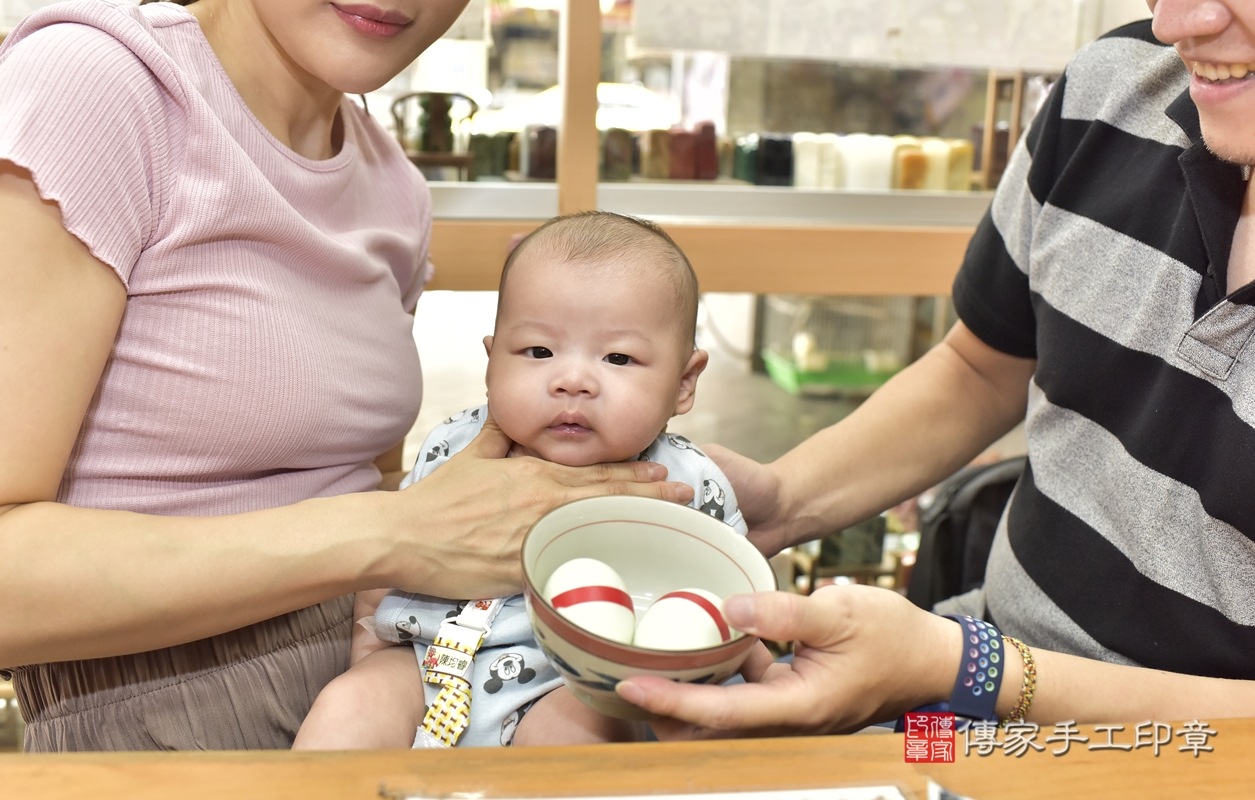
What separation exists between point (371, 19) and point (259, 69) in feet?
0.59

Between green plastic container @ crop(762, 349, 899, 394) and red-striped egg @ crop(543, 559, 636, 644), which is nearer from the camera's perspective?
red-striped egg @ crop(543, 559, 636, 644)

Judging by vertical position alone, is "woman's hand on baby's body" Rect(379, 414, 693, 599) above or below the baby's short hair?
below

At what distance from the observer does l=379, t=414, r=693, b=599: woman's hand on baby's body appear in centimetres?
107

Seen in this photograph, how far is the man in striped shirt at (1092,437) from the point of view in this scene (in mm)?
956

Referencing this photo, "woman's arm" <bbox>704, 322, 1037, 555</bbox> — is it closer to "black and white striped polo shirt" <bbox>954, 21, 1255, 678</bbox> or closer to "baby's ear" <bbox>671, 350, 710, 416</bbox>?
"black and white striped polo shirt" <bbox>954, 21, 1255, 678</bbox>

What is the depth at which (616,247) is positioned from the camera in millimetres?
1222

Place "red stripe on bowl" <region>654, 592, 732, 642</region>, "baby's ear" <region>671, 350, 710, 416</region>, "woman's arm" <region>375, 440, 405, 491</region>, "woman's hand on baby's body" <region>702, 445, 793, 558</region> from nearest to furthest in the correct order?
"red stripe on bowl" <region>654, 592, 732, 642</region>, "baby's ear" <region>671, 350, 710, 416</region>, "woman's hand on baby's body" <region>702, 445, 793, 558</region>, "woman's arm" <region>375, 440, 405, 491</region>

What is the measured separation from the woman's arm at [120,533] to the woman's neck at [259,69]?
0.36 metres

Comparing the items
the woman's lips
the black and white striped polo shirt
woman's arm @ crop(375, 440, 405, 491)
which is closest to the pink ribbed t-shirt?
the woman's lips

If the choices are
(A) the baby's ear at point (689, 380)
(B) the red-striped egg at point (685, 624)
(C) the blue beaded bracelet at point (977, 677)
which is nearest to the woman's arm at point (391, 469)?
(A) the baby's ear at point (689, 380)

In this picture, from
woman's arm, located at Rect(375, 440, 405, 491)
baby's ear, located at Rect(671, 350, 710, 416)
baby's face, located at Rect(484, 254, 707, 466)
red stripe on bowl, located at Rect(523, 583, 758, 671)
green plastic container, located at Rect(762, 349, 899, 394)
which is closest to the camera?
red stripe on bowl, located at Rect(523, 583, 758, 671)

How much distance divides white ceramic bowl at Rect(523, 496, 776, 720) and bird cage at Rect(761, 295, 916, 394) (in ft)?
10.9

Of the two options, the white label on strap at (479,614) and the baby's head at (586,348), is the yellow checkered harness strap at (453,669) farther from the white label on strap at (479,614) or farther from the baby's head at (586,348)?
the baby's head at (586,348)

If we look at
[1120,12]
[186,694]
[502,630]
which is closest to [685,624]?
[502,630]
